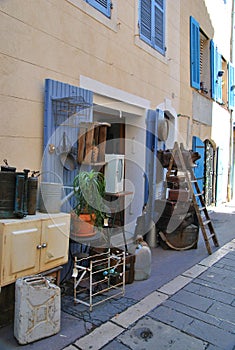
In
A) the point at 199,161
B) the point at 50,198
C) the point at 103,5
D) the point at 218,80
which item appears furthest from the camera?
the point at 218,80

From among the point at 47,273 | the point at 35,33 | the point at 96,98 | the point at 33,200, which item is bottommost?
the point at 47,273

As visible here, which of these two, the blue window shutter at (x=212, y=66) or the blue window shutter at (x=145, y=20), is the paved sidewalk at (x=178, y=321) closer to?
the blue window shutter at (x=145, y=20)

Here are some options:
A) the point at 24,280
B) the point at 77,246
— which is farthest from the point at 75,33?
the point at 24,280

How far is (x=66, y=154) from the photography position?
314 centimetres

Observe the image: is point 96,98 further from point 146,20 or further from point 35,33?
point 146,20

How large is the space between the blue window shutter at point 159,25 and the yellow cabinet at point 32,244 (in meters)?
3.85

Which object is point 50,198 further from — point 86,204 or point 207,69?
point 207,69

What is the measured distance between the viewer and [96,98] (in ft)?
12.2

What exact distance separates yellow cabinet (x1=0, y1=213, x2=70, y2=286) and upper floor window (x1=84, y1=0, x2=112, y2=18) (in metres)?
2.59

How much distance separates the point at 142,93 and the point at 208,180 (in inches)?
166

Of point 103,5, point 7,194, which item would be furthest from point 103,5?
point 7,194

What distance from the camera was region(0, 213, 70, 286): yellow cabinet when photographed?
7.18ft

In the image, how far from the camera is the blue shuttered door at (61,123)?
9.61ft

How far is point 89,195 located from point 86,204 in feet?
0.33
